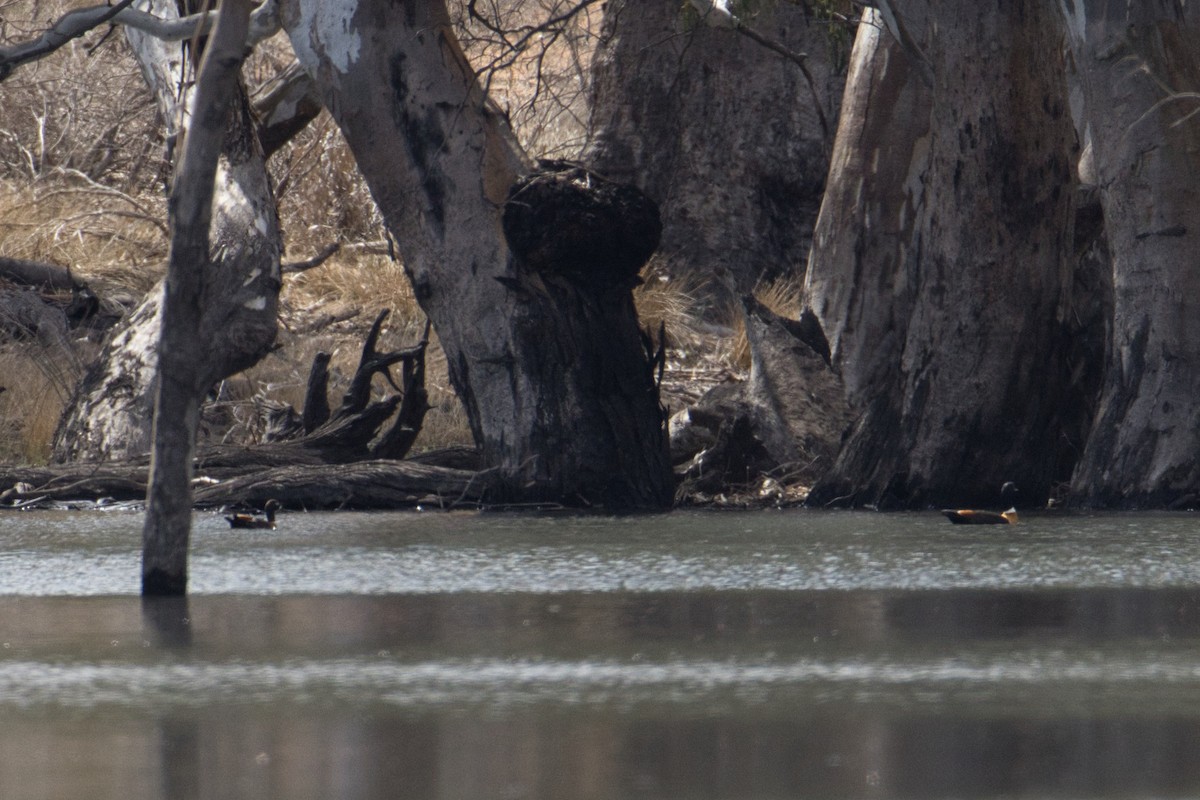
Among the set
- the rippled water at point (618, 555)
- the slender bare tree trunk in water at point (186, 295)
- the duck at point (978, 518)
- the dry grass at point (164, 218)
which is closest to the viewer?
the slender bare tree trunk in water at point (186, 295)

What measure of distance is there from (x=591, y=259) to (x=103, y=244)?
9.92 metres

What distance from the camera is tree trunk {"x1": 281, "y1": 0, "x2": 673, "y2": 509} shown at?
10.4 metres

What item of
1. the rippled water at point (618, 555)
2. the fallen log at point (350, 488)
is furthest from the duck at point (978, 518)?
the fallen log at point (350, 488)

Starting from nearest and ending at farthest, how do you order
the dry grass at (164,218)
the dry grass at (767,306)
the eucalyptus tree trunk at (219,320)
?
the eucalyptus tree trunk at (219,320)
the dry grass at (164,218)
the dry grass at (767,306)

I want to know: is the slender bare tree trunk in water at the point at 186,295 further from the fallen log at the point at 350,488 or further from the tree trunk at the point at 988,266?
the tree trunk at the point at 988,266

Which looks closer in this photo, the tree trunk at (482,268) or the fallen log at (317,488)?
the tree trunk at (482,268)

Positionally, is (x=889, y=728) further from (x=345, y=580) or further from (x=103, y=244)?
(x=103, y=244)

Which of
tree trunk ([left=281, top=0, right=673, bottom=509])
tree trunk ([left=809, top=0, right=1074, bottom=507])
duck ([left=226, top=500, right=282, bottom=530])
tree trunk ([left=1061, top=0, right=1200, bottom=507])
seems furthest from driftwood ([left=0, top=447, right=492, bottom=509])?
tree trunk ([left=1061, top=0, right=1200, bottom=507])

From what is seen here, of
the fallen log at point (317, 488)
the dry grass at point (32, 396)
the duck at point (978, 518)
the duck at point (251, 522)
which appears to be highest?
the dry grass at point (32, 396)

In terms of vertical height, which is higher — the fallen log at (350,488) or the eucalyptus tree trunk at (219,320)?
the eucalyptus tree trunk at (219,320)

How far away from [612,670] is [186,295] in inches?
87.9

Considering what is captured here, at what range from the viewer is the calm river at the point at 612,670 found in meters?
3.87

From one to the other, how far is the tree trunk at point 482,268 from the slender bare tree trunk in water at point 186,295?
12.8 feet

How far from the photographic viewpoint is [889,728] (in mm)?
4289
